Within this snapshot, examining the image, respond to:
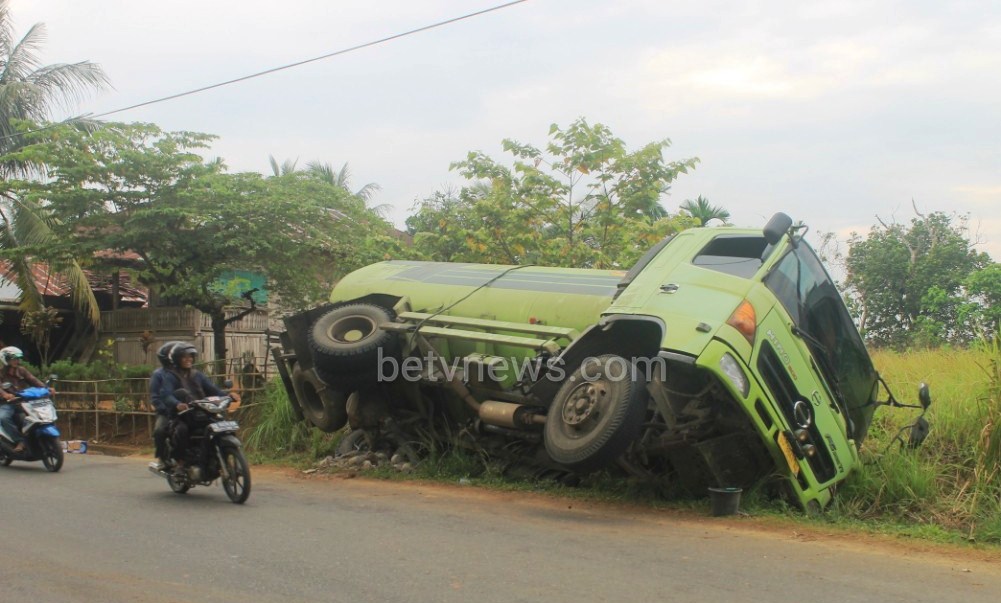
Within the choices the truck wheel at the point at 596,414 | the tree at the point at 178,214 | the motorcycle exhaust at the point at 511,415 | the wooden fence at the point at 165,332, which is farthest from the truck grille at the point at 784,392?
the wooden fence at the point at 165,332

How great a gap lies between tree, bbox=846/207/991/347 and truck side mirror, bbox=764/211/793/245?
39.7 ft

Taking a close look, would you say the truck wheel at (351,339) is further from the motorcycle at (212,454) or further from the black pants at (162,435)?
the black pants at (162,435)

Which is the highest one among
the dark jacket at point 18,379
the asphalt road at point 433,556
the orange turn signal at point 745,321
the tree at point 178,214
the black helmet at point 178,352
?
the tree at point 178,214

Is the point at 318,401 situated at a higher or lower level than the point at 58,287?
lower

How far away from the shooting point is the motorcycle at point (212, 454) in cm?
845

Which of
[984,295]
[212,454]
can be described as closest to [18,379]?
[212,454]

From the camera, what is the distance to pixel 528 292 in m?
9.88

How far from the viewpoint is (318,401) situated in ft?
37.2

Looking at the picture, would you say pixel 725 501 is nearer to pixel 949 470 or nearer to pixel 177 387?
pixel 949 470

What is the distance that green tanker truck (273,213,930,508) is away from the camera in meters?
7.57

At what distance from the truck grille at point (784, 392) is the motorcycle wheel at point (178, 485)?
18.3 feet

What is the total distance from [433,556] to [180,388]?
3.80m

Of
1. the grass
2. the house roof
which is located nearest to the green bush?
the grass

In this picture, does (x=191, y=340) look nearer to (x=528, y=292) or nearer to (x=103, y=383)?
(x=103, y=383)
